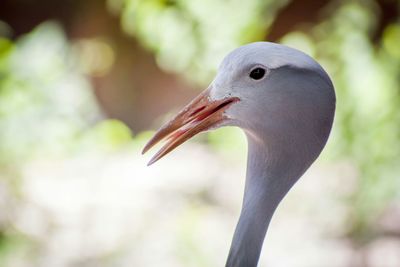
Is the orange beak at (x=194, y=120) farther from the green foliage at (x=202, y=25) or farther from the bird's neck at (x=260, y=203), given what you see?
the green foliage at (x=202, y=25)

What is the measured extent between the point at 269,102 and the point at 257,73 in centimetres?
6

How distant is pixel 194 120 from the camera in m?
1.50

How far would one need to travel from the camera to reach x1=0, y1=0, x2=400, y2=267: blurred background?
331 centimetres

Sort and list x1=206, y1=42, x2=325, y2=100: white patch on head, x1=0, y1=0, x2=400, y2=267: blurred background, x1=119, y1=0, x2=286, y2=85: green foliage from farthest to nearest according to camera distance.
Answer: x1=119, y1=0, x2=286, y2=85: green foliage, x1=0, y1=0, x2=400, y2=267: blurred background, x1=206, y1=42, x2=325, y2=100: white patch on head

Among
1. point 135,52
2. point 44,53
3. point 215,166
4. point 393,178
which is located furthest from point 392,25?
point 44,53

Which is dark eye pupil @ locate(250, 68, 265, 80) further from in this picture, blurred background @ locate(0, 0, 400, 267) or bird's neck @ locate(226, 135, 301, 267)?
blurred background @ locate(0, 0, 400, 267)

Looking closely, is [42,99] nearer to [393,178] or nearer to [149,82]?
[149,82]

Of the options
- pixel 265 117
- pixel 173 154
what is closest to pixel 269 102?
pixel 265 117


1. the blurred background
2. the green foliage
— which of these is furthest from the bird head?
the green foliage

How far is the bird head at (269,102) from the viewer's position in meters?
1.40

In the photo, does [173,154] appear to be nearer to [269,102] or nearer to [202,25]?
[202,25]

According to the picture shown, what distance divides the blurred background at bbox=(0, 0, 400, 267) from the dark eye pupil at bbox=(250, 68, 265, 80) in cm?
191

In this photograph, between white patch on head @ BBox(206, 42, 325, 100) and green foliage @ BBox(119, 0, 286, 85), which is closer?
white patch on head @ BBox(206, 42, 325, 100)

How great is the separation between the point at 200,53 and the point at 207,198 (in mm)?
751
